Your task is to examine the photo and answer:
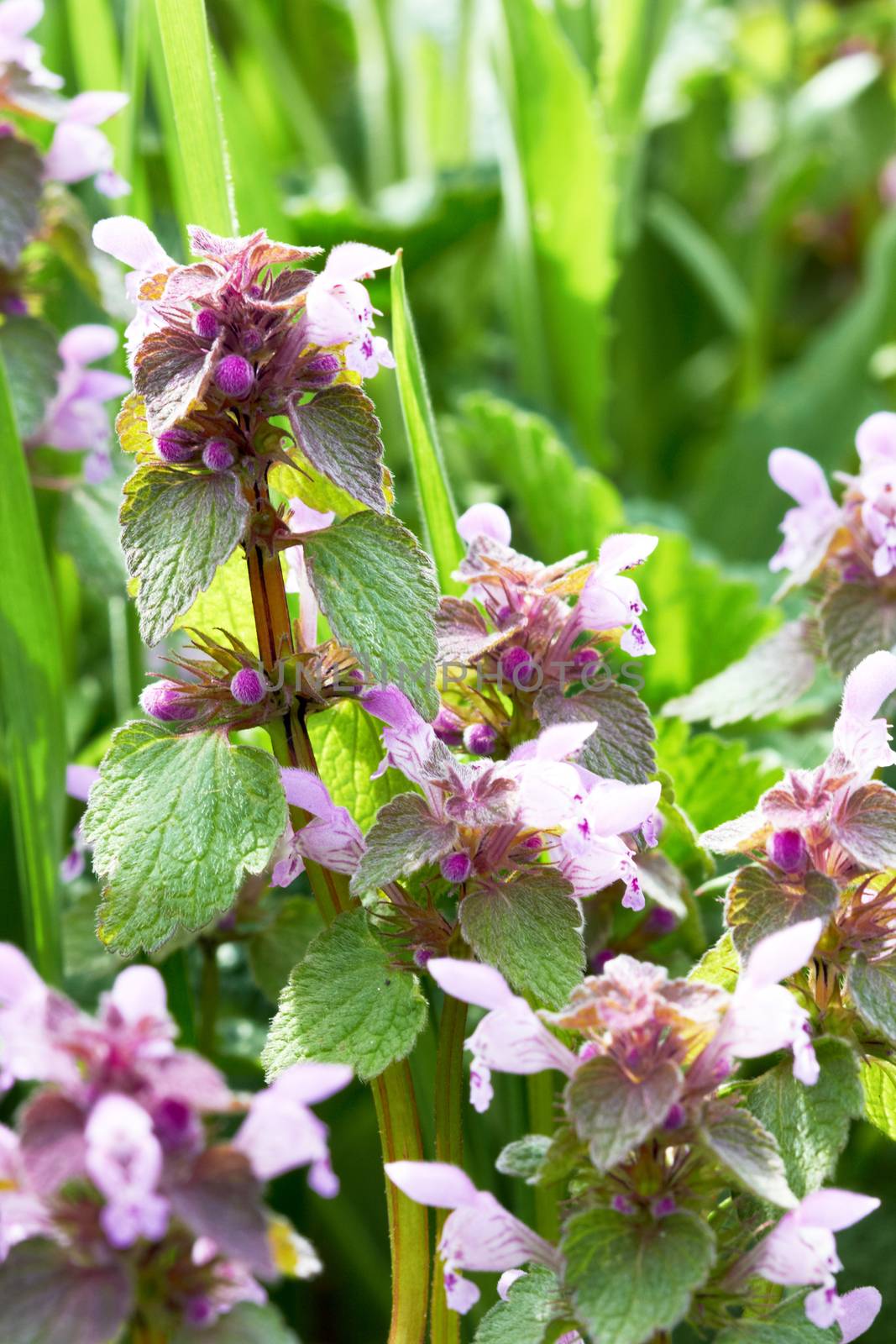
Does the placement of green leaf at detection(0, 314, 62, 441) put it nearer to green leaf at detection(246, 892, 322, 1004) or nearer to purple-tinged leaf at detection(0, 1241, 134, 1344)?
green leaf at detection(246, 892, 322, 1004)

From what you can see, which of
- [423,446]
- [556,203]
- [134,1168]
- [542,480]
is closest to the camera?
[134,1168]

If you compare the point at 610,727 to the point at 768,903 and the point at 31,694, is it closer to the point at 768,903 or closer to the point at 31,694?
the point at 768,903

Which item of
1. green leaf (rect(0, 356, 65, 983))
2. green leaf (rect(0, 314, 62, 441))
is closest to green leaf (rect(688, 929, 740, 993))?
green leaf (rect(0, 356, 65, 983))

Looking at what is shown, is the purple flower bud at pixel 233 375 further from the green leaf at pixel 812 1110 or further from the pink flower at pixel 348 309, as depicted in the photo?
the green leaf at pixel 812 1110

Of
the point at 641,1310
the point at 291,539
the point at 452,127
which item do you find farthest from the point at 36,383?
the point at 452,127

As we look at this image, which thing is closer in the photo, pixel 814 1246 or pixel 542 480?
pixel 814 1246

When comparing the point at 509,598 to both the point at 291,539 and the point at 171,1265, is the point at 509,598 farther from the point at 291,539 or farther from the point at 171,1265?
the point at 171,1265

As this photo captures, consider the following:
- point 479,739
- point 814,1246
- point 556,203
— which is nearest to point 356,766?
point 479,739
